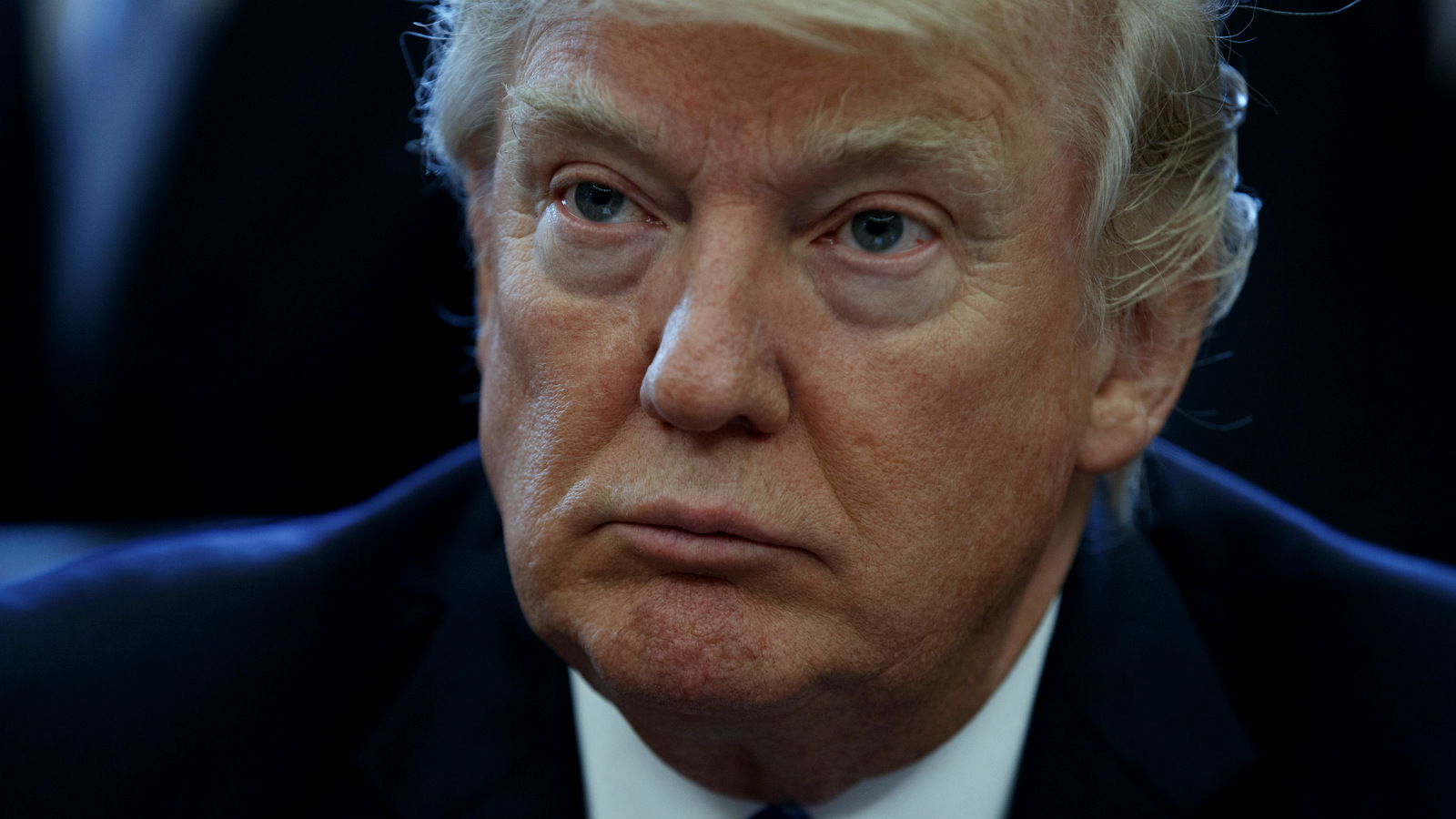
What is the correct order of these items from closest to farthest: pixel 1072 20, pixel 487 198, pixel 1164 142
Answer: pixel 1072 20 < pixel 1164 142 < pixel 487 198

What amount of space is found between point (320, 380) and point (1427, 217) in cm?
238

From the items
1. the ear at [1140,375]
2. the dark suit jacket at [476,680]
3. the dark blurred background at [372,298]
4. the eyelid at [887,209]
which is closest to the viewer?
the eyelid at [887,209]

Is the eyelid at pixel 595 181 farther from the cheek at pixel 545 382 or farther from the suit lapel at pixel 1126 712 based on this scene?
the suit lapel at pixel 1126 712

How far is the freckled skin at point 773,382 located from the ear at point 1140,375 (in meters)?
0.16

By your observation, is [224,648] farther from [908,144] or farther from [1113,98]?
[1113,98]

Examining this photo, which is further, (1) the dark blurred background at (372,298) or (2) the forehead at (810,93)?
(1) the dark blurred background at (372,298)

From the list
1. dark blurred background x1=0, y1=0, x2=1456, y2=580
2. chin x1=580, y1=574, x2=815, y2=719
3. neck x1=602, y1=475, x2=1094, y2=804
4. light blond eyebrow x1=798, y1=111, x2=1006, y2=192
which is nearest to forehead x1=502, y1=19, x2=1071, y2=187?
light blond eyebrow x1=798, y1=111, x2=1006, y2=192

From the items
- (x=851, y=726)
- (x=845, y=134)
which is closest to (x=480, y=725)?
(x=851, y=726)

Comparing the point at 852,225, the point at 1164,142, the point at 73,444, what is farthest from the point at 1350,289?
the point at 73,444

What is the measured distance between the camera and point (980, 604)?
1.80m

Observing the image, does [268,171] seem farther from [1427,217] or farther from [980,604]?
[1427,217]

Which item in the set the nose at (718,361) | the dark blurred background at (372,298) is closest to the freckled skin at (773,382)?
the nose at (718,361)

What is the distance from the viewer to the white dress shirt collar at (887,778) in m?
2.03

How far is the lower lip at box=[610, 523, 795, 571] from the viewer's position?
1600 mm
